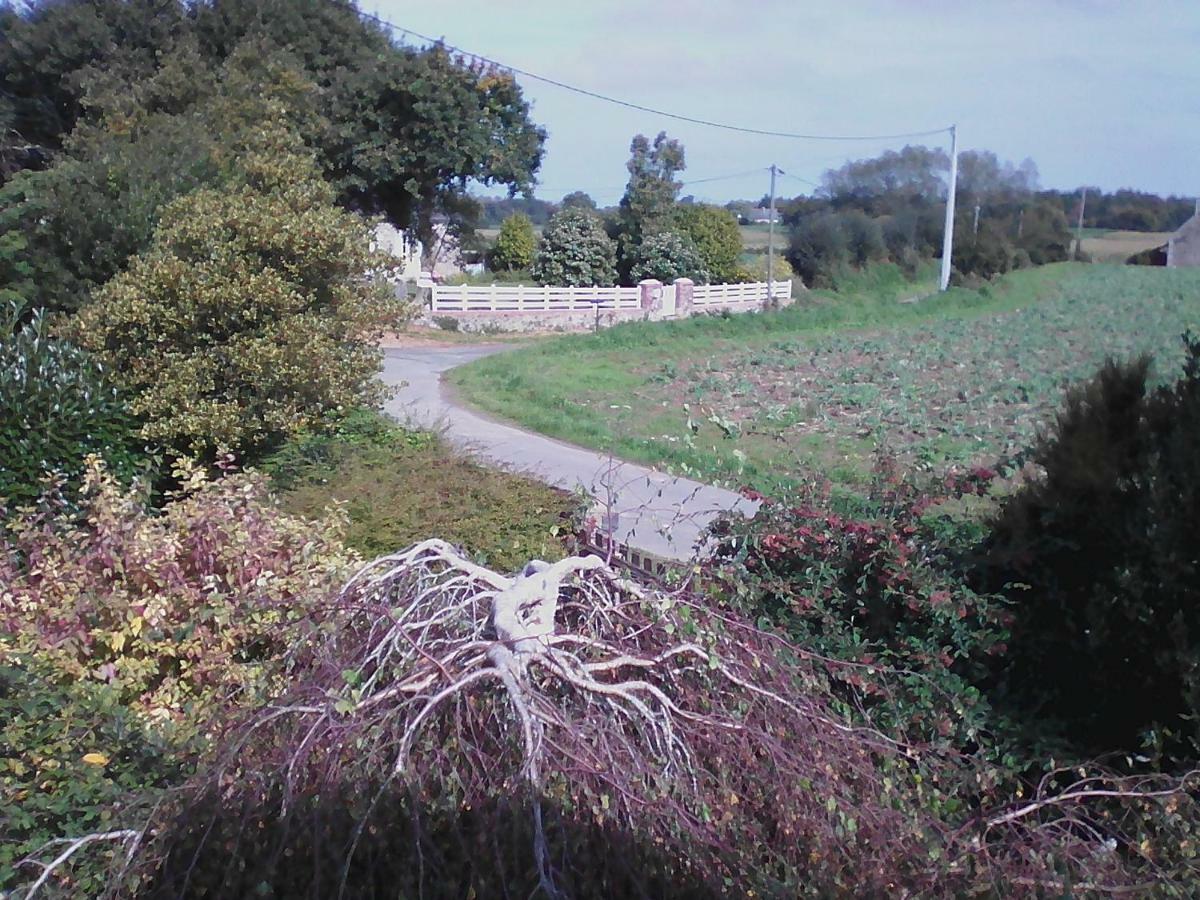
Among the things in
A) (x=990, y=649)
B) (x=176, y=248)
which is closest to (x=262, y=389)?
(x=176, y=248)

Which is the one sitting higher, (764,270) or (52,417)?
(52,417)

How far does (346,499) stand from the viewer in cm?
750

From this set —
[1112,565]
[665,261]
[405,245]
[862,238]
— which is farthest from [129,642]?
[862,238]

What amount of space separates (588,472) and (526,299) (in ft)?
71.7

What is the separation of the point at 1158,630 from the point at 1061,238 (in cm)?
4224

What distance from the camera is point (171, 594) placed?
16.4ft

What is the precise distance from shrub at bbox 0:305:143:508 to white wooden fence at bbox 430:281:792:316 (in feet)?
73.1

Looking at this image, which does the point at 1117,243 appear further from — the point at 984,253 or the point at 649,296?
the point at 649,296

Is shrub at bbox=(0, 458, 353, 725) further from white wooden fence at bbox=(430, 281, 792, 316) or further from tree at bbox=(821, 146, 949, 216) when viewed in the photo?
tree at bbox=(821, 146, 949, 216)

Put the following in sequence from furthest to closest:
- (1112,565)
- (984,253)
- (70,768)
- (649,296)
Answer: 1. (984,253)
2. (649,296)
3. (1112,565)
4. (70,768)

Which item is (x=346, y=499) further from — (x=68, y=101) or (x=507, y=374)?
(x=68, y=101)

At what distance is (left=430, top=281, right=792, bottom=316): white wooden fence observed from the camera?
31.7 metres

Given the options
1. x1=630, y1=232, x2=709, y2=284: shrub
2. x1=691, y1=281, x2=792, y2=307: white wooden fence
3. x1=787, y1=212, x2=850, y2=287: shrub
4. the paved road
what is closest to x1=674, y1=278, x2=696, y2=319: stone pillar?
x1=691, y1=281, x2=792, y2=307: white wooden fence

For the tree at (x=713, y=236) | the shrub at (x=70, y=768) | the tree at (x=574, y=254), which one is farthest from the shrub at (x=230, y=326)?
the tree at (x=713, y=236)
